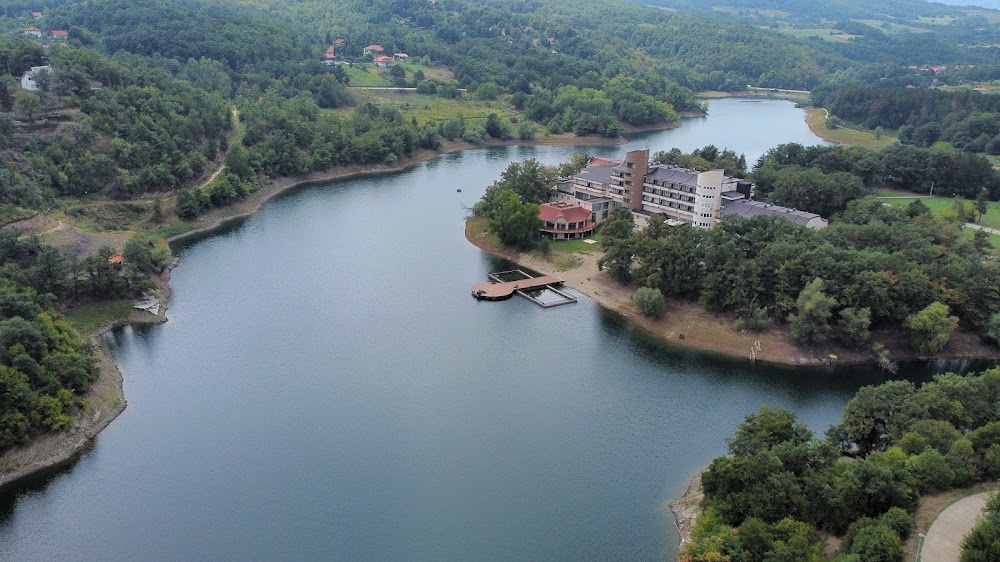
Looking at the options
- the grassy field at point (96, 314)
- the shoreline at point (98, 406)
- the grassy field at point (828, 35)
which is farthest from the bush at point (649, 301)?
the grassy field at point (828, 35)

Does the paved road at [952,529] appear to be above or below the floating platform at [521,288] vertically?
above

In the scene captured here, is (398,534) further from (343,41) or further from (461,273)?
(343,41)

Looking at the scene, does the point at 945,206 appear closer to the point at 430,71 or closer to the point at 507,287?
the point at 507,287

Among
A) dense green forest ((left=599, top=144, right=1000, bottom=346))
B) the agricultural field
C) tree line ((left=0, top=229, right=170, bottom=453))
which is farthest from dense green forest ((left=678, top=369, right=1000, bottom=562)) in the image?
the agricultural field

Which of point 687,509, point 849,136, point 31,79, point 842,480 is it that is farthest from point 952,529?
point 849,136

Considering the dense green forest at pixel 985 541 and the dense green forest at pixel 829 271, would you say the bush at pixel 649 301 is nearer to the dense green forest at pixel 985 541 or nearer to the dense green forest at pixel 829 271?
the dense green forest at pixel 829 271
